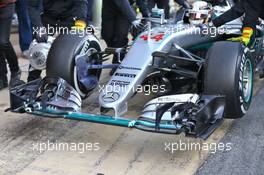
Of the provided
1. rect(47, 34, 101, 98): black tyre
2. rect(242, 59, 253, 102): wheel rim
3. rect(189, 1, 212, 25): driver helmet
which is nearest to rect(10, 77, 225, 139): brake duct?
rect(47, 34, 101, 98): black tyre

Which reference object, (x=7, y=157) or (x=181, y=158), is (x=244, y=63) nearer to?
(x=181, y=158)

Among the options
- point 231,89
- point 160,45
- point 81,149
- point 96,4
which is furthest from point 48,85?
point 96,4

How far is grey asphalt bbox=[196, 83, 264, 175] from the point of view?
4.07 metres

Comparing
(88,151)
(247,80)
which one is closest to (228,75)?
(247,80)

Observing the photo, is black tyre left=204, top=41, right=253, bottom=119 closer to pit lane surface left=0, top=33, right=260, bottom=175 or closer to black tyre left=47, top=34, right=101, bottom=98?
pit lane surface left=0, top=33, right=260, bottom=175

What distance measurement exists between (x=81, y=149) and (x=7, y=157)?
659mm

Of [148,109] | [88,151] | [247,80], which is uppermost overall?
[247,80]

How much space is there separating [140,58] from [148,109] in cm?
79

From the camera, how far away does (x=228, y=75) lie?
4406 mm

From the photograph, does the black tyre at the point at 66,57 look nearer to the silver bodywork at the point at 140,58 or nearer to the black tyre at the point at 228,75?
the silver bodywork at the point at 140,58

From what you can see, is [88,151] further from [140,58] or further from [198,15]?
[198,15]

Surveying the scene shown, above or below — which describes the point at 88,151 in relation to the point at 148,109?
below

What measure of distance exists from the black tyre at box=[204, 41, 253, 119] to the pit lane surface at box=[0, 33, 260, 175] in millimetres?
454

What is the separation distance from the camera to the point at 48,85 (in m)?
4.73
